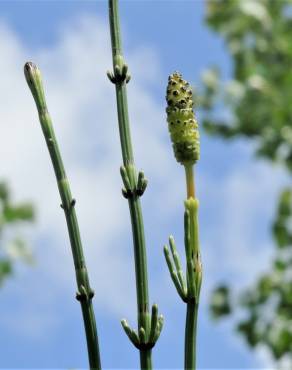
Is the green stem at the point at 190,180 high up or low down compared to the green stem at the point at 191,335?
up

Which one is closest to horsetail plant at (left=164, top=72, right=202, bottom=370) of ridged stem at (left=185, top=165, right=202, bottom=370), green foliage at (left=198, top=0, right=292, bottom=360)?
ridged stem at (left=185, top=165, right=202, bottom=370)

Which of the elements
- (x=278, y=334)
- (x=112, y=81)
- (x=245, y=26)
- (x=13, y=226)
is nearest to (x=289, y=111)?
(x=245, y=26)

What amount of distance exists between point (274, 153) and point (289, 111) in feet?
0.74

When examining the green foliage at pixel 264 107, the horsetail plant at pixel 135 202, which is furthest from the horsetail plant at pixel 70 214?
the green foliage at pixel 264 107

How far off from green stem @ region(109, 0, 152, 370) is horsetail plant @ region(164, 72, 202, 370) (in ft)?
0.11

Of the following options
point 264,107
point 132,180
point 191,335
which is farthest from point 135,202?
point 264,107

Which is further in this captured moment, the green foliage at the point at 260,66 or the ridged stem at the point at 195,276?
the green foliage at the point at 260,66

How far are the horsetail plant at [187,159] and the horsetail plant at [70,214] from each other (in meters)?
0.08

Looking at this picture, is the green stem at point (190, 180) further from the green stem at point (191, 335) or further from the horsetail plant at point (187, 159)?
the green stem at point (191, 335)

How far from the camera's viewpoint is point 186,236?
771mm

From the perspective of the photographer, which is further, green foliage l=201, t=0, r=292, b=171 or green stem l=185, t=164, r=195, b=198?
green foliage l=201, t=0, r=292, b=171

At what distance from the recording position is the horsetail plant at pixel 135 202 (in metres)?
0.74

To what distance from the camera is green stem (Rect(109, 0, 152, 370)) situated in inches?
29.2

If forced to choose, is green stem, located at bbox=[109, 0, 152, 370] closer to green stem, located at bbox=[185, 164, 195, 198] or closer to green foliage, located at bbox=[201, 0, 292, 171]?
green stem, located at bbox=[185, 164, 195, 198]
